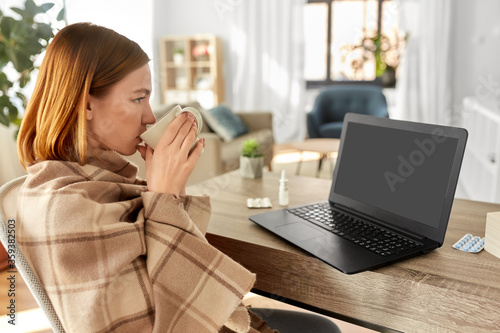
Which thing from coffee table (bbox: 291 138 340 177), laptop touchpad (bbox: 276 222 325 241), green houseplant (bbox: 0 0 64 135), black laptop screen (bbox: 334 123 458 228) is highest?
green houseplant (bbox: 0 0 64 135)

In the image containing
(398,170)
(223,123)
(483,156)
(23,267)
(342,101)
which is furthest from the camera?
(342,101)

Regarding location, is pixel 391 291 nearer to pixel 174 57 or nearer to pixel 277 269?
pixel 277 269

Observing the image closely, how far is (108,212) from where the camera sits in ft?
2.65

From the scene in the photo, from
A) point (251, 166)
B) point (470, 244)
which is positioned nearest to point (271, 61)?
point (251, 166)

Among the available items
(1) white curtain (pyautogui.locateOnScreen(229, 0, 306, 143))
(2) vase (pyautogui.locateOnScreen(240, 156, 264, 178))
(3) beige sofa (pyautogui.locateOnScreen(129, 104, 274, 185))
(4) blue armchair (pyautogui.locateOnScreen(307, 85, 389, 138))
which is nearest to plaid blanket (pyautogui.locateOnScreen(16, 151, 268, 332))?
(2) vase (pyautogui.locateOnScreen(240, 156, 264, 178))

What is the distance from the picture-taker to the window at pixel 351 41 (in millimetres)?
5688

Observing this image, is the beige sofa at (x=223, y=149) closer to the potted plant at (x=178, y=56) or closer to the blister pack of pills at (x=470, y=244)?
the potted plant at (x=178, y=56)

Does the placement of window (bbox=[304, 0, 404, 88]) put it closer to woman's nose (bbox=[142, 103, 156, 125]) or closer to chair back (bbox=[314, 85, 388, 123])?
chair back (bbox=[314, 85, 388, 123])

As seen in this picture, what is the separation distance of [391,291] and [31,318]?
71.4 inches

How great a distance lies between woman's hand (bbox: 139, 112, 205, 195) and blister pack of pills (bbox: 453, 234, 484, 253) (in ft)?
1.98

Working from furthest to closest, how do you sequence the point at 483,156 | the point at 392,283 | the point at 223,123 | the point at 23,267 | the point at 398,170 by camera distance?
the point at 223,123, the point at 483,156, the point at 398,170, the point at 392,283, the point at 23,267

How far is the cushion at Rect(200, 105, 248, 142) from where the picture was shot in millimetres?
4348

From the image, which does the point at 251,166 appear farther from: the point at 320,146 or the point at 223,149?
the point at 320,146

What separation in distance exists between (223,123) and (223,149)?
48 centimetres
